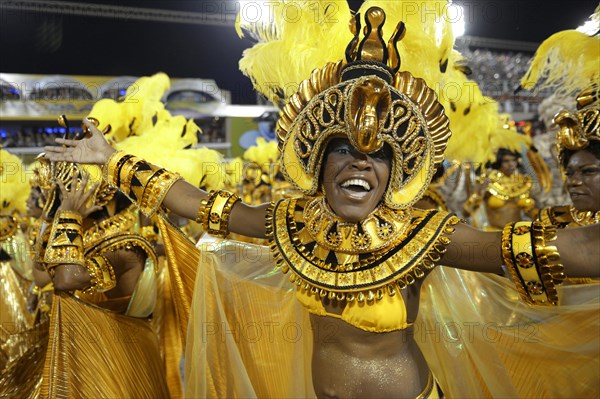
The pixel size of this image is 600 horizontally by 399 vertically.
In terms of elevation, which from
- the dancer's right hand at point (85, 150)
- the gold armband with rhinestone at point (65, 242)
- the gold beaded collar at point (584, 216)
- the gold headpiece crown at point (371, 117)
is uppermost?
the gold headpiece crown at point (371, 117)

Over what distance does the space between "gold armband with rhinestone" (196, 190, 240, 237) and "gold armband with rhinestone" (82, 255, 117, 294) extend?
0.69 m

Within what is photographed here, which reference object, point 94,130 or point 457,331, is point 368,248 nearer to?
point 457,331

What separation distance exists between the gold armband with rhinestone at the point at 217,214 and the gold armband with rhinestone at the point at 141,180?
18cm

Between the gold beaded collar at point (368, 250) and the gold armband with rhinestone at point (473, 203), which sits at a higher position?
the gold beaded collar at point (368, 250)

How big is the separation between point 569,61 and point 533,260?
1991 mm

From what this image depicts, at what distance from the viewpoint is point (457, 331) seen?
7.09ft

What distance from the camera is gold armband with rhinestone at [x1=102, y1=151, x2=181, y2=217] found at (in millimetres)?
2094

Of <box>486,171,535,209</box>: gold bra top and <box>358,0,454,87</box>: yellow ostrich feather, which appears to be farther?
<box>486,171,535,209</box>: gold bra top

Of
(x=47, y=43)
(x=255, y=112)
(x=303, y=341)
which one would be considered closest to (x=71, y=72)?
(x=47, y=43)

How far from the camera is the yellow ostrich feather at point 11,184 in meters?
4.82

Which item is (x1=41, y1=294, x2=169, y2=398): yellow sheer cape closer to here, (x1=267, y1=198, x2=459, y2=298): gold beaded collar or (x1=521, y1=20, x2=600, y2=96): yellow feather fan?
(x1=267, y1=198, x2=459, y2=298): gold beaded collar

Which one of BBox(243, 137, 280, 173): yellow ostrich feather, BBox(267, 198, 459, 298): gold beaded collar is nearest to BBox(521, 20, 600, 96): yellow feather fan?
BBox(267, 198, 459, 298): gold beaded collar

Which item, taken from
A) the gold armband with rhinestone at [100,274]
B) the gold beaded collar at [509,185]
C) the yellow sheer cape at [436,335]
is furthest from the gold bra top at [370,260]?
the gold beaded collar at [509,185]

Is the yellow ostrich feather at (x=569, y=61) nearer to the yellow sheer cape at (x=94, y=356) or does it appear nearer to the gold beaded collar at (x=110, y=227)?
the gold beaded collar at (x=110, y=227)
